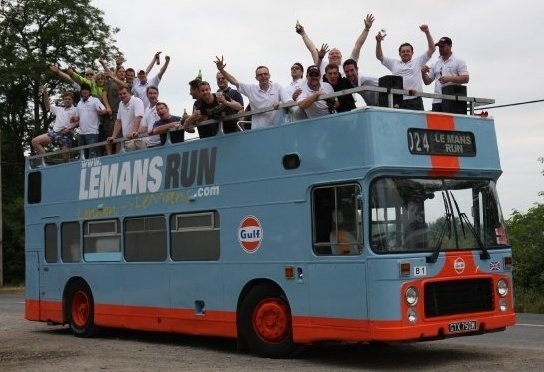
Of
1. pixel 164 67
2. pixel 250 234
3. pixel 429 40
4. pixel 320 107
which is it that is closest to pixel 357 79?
pixel 320 107

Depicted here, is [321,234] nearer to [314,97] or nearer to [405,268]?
[405,268]

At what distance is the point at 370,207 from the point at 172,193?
4.04 m

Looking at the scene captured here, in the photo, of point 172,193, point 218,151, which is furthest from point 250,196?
point 172,193

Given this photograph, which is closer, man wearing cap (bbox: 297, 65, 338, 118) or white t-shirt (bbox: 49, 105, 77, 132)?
man wearing cap (bbox: 297, 65, 338, 118)

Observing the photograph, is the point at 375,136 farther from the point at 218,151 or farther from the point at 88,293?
the point at 88,293

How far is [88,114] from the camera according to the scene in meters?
15.6

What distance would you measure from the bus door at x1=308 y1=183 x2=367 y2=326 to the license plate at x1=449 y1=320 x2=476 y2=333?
1.06 metres

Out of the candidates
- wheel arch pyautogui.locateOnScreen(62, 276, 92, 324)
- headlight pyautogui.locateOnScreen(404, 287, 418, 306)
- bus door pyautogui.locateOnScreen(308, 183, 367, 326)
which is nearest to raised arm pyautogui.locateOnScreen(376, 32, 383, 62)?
bus door pyautogui.locateOnScreen(308, 183, 367, 326)

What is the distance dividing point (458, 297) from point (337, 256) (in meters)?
1.49

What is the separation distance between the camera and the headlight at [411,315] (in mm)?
9883

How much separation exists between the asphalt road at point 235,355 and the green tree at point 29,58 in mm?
31065

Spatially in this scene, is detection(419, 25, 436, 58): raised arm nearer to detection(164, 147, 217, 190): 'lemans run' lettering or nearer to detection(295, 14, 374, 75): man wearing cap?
detection(295, 14, 374, 75): man wearing cap

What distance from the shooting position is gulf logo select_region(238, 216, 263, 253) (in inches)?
456

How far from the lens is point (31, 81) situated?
4456 centimetres
